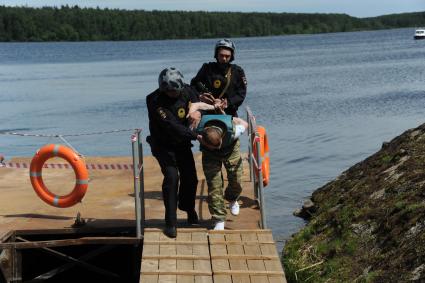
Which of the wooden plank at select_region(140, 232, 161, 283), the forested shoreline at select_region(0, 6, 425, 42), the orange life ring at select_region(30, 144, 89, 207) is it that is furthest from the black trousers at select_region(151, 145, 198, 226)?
Result: the forested shoreline at select_region(0, 6, 425, 42)

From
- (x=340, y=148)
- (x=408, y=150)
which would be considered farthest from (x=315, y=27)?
(x=408, y=150)

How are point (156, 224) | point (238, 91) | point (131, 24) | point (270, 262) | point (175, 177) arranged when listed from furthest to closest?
point (131, 24)
point (238, 91)
point (156, 224)
point (175, 177)
point (270, 262)

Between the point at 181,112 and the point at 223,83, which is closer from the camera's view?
the point at 181,112

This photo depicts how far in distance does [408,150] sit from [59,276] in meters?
5.42

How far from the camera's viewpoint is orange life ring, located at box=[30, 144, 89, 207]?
9102 mm

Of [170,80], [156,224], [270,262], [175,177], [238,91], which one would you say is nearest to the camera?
[270,262]

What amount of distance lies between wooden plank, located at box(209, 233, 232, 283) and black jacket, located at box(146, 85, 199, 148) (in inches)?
40.0

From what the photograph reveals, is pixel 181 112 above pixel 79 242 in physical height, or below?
above

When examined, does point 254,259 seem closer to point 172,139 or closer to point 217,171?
point 217,171

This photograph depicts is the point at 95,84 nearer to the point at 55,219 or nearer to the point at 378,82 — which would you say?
the point at 378,82

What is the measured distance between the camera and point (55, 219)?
9531 millimetres

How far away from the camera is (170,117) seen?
8008 mm

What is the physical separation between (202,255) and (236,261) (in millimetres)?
347

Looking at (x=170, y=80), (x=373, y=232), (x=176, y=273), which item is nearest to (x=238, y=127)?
(x=170, y=80)
